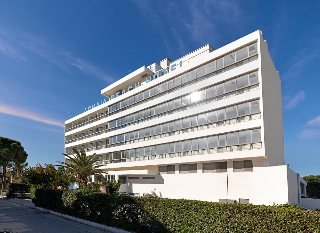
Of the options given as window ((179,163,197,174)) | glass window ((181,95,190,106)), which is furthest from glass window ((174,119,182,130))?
window ((179,163,197,174))

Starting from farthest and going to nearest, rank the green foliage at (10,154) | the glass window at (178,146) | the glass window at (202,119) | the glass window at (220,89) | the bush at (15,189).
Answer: the green foliage at (10,154)
the bush at (15,189)
the glass window at (178,146)
the glass window at (202,119)
the glass window at (220,89)

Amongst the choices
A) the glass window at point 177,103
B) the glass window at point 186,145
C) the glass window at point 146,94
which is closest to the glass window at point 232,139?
the glass window at point 186,145

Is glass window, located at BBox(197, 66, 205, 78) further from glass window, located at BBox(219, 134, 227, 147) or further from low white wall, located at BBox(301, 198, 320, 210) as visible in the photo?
low white wall, located at BBox(301, 198, 320, 210)

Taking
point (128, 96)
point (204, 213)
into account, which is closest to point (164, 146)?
point (128, 96)

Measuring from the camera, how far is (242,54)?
36.6 metres

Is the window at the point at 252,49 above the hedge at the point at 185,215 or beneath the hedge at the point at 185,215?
above

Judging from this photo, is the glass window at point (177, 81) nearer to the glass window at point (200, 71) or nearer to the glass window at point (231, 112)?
the glass window at point (200, 71)

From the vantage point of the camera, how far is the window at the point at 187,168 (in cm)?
Answer: 4221

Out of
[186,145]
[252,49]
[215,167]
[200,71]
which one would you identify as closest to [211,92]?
[200,71]

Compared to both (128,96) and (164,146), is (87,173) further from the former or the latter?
(128,96)

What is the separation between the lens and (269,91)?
37.2 metres

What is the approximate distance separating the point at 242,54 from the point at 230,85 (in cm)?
360

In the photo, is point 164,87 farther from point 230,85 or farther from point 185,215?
point 185,215

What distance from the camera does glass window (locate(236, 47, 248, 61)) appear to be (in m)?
36.2
